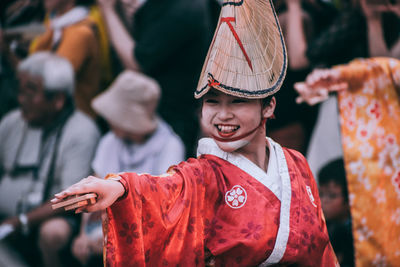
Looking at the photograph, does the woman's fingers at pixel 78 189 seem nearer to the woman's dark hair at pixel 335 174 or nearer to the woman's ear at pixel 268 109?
the woman's ear at pixel 268 109

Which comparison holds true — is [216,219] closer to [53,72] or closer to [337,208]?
[337,208]

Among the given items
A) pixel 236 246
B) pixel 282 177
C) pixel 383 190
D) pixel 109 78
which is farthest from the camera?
pixel 109 78

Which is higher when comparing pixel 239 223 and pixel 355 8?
pixel 355 8

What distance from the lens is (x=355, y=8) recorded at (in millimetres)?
3596

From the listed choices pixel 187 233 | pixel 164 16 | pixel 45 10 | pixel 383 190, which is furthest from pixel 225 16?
pixel 45 10

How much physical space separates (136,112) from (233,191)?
1.76m

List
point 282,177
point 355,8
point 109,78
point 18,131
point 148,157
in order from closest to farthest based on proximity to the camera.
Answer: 1. point 282,177
2. point 355,8
3. point 148,157
4. point 18,131
5. point 109,78

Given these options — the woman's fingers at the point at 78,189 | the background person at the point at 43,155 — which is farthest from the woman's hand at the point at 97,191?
the background person at the point at 43,155

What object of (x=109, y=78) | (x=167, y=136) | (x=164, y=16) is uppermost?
(x=164, y=16)

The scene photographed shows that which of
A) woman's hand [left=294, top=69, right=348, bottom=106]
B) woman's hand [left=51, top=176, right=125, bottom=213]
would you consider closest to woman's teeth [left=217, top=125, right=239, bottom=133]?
woman's hand [left=51, top=176, right=125, bottom=213]

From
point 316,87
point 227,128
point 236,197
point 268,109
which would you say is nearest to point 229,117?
point 227,128

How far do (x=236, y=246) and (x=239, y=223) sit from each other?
82mm

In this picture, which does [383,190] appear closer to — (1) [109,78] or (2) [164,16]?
(2) [164,16]

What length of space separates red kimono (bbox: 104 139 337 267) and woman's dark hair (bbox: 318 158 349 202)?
1.15 meters
